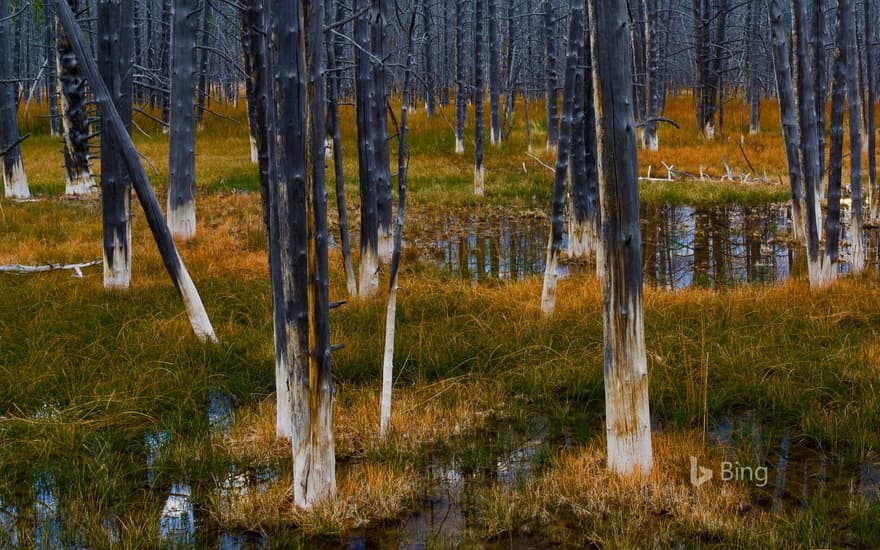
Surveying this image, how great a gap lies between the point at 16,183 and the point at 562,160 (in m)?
12.5

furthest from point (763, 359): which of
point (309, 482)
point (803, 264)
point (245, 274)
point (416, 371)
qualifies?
point (245, 274)

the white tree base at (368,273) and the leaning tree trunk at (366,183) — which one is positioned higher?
the leaning tree trunk at (366,183)

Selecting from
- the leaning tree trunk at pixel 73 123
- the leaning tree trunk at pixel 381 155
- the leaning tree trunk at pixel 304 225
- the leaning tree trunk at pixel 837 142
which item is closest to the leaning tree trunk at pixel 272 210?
the leaning tree trunk at pixel 304 225

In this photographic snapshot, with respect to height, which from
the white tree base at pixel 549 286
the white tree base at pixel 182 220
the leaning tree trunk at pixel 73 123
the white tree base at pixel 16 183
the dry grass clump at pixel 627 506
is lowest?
the dry grass clump at pixel 627 506

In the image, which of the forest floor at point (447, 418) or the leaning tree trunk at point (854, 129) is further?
the leaning tree trunk at point (854, 129)

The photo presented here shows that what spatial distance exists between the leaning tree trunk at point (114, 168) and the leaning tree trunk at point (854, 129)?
7562mm

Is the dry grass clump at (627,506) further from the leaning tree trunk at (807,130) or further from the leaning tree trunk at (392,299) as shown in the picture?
the leaning tree trunk at (807,130)

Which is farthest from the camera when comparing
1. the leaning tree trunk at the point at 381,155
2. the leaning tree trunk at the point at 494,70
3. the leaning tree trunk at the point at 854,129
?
the leaning tree trunk at the point at 494,70

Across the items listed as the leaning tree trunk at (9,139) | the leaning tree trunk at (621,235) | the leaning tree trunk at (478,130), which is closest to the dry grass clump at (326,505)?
the leaning tree trunk at (621,235)

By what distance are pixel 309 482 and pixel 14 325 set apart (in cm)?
432

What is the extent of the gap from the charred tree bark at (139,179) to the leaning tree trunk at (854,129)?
254 inches

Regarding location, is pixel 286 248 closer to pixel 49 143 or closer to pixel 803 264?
pixel 803 264

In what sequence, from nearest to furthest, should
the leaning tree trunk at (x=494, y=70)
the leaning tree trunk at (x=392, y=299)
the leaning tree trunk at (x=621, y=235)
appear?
the leaning tree trunk at (x=621, y=235) < the leaning tree trunk at (x=392, y=299) < the leaning tree trunk at (x=494, y=70)

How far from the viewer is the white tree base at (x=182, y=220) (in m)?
11.6
